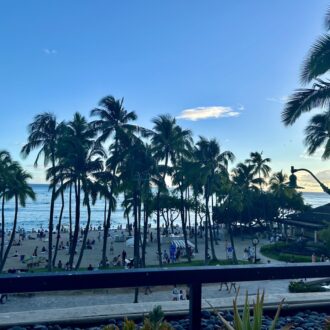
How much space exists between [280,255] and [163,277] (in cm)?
3590

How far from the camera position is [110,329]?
8.03 ft

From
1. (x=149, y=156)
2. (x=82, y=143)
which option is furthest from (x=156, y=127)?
(x=82, y=143)

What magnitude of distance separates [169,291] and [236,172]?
35.6 metres

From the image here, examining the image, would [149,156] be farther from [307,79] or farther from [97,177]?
[307,79]

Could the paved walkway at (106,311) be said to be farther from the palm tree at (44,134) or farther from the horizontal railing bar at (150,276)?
the palm tree at (44,134)

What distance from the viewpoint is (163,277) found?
9.09 feet

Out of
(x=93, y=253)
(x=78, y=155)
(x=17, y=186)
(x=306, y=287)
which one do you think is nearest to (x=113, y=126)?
(x=78, y=155)

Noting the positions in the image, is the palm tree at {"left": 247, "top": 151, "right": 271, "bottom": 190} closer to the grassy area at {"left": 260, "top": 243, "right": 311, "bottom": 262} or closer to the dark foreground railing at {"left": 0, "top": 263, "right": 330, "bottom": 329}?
the grassy area at {"left": 260, "top": 243, "right": 311, "bottom": 262}

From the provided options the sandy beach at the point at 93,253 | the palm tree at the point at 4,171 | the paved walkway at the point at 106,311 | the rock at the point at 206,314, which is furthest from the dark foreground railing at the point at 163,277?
the palm tree at the point at 4,171

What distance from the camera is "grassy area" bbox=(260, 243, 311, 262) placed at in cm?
3362

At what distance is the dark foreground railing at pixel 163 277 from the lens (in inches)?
98.8

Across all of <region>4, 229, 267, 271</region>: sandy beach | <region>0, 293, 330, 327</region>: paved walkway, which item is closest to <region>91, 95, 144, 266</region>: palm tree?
<region>4, 229, 267, 271</region>: sandy beach

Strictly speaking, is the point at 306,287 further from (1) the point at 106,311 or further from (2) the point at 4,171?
(2) the point at 4,171

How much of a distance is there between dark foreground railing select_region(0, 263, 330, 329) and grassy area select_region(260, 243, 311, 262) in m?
31.5
